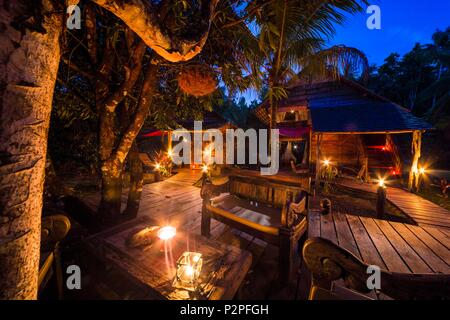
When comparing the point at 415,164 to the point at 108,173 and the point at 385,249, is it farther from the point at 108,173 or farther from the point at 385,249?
the point at 108,173

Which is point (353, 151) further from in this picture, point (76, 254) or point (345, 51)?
point (76, 254)

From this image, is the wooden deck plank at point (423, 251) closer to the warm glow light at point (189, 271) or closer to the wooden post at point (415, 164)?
the warm glow light at point (189, 271)

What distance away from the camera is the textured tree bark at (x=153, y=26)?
113 centimetres

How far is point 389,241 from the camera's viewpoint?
367 centimetres

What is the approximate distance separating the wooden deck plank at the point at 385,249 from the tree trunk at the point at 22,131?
14.4 ft

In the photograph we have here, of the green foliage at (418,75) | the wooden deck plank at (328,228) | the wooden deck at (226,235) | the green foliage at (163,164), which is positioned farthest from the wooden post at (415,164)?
the green foliage at (418,75)

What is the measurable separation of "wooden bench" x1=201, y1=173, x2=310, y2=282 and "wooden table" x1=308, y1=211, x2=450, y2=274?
101cm

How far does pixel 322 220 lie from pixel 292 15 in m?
4.89

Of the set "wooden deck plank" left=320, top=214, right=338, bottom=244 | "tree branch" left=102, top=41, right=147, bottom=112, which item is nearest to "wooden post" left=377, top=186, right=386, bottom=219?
"wooden deck plank" left=320, top=214, right=338, bottom=244

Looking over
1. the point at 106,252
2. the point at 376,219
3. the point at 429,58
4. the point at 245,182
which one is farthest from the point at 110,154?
the point at 429,58

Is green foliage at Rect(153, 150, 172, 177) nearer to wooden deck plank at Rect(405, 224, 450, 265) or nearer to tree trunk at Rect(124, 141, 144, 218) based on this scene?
tree trunk at Rect(124, 141, 144, 218)

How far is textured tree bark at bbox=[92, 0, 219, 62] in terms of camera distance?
1127 millimetres

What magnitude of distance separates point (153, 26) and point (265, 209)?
4.21 m

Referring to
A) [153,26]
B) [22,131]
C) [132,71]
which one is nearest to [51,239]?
[22,131]
